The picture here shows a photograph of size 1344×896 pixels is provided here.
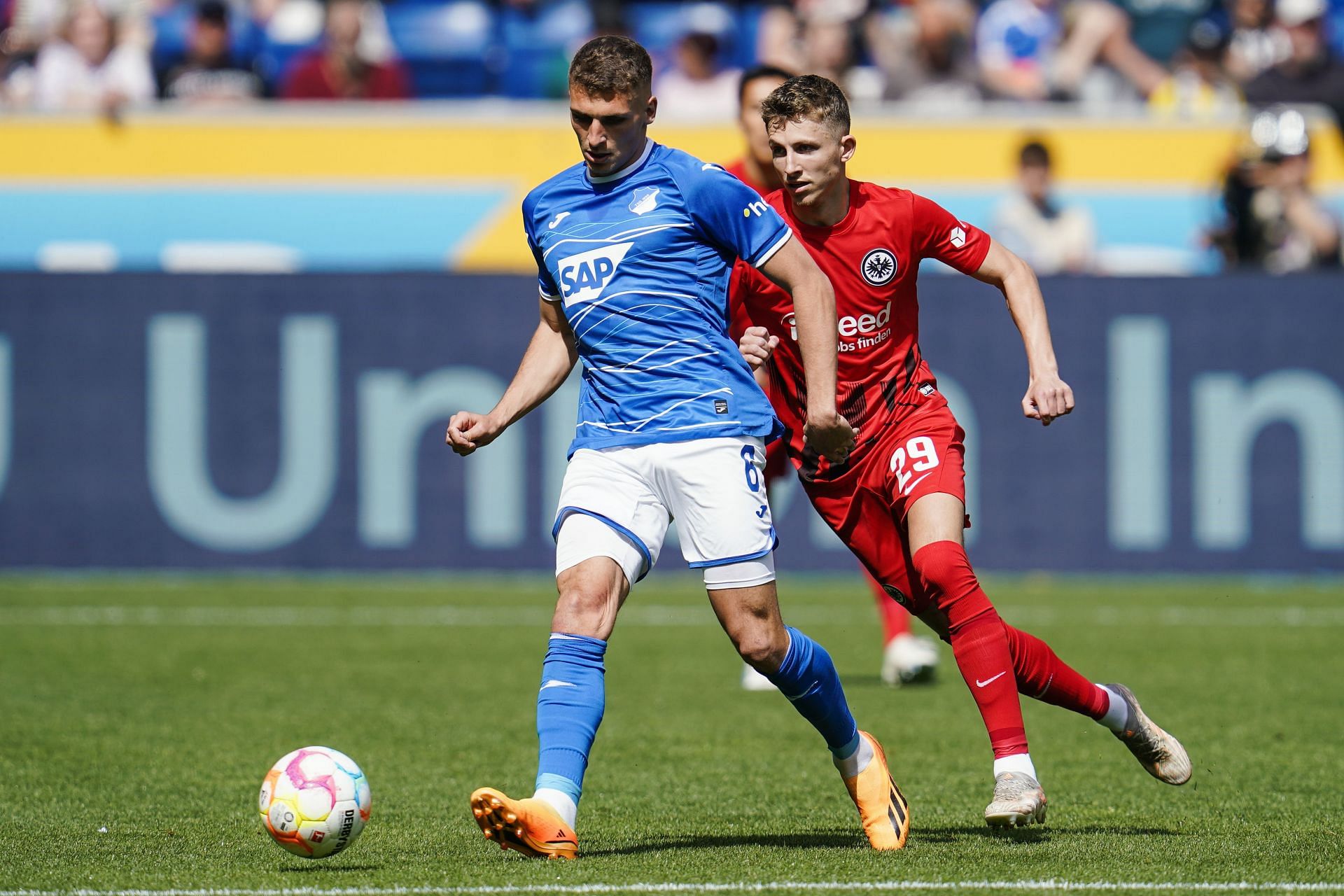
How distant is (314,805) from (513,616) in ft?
21.3

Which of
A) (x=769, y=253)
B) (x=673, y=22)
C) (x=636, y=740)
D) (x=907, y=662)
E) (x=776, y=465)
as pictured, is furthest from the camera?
(x=673, y=22)

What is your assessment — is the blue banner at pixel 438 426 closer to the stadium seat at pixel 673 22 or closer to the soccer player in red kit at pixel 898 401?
the stadium seat at pixel 673 22

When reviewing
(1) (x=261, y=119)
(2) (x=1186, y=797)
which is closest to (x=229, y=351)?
(1) (x=261, y=119)

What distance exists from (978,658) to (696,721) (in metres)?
2.61

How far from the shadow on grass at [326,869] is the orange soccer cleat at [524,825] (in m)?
0.39

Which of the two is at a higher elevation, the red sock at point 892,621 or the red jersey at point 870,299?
the red jersey at point 870,299

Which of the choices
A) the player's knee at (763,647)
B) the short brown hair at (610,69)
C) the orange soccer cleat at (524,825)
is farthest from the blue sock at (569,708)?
the short brown hair at (610,69)

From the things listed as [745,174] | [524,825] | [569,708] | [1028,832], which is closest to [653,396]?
[569,708]

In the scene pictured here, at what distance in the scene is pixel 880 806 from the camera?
543 cm

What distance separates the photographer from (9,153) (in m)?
14.6

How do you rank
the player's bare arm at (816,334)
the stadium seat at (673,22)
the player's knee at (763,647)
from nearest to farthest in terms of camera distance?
the player's bare arm at (816,334) → the player's knee at (763,647) → the stadium seat at (673,22)

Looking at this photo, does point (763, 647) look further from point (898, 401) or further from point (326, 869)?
point (326, 869)

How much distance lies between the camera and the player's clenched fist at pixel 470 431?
17.6 ft

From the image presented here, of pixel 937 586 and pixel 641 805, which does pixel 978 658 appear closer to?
pixel 937 586
